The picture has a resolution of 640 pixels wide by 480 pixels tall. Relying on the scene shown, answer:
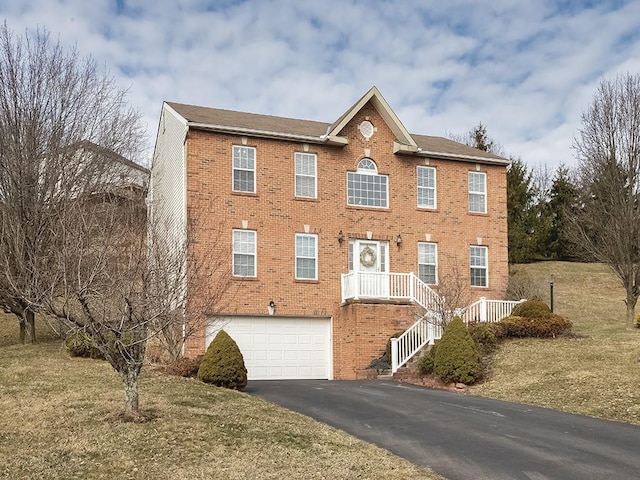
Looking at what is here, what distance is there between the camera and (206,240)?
24.4 metres

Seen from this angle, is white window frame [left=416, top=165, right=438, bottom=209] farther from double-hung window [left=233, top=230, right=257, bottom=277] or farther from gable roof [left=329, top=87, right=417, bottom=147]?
double-hung window [left=233, top=230, right=257, bottom=277]

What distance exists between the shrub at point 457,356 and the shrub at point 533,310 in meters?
4.22

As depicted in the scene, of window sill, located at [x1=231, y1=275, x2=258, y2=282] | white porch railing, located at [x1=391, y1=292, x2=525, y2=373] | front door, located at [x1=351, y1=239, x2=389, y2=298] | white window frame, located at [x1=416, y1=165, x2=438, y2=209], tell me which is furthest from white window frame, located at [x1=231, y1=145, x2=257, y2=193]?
white porch railing, located at [x1=391, y1=292, x2=525, y2=373]

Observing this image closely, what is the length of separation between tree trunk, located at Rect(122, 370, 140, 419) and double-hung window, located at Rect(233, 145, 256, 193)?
12753 mm

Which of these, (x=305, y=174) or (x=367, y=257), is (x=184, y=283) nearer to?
(x=305, y=174)

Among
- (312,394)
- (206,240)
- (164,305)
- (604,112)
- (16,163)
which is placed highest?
(604,112)

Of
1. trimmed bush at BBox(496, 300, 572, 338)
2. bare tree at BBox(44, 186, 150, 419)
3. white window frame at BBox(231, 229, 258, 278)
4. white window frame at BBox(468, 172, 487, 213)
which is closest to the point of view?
bare tree at BBox(44, 186, 150, 419)

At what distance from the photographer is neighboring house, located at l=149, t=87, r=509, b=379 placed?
81.1 feet

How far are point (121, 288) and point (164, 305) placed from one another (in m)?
0.76

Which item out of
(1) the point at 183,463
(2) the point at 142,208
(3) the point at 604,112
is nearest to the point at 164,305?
(1) the point at 183,463

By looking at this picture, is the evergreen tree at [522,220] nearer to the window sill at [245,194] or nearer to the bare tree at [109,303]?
the window sill at [245,194]

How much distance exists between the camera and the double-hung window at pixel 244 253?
980 inches

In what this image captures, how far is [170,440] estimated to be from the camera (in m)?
12.0

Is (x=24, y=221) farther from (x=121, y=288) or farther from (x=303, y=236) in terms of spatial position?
(x=121, y=288)
